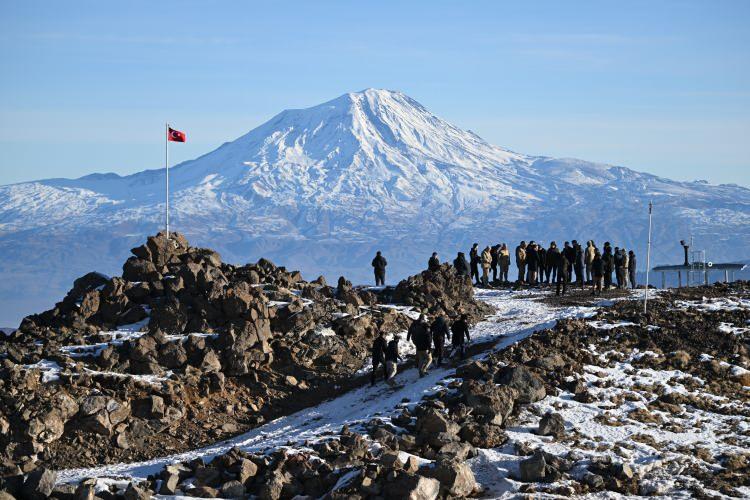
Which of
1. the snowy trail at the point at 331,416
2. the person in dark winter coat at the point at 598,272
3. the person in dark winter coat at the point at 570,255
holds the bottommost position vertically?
the snowy trail at the point at 331,416

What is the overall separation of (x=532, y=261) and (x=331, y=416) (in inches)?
703

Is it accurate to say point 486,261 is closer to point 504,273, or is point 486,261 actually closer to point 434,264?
point 504,273

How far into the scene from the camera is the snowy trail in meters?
24.9

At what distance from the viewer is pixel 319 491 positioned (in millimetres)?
22031

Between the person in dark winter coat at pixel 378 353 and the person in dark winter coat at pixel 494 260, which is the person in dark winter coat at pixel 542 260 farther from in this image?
the person in dark winter coat at pixel 378 353

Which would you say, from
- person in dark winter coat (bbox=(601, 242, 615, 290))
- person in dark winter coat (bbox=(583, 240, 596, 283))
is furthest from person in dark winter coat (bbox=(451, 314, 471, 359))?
person in dark winter coat (bbox=(583, 240, 596, 283))

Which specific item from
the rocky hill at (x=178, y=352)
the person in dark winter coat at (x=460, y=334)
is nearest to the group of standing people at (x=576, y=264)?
the rocky hill at (x=178, y=352)

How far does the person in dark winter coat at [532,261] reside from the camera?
43906mm

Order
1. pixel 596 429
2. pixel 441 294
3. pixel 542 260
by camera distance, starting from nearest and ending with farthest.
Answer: pixel 596 429 → pixel 441 294 → pixel 542 260

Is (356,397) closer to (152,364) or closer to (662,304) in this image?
(152,364)

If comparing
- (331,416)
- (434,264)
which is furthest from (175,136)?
(331,416)

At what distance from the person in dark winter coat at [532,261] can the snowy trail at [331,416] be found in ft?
30.2

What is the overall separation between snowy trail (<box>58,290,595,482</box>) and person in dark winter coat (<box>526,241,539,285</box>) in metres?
9.19

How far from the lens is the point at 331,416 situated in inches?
→ 1096
